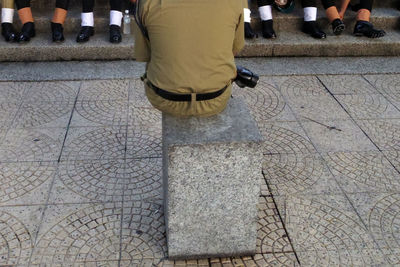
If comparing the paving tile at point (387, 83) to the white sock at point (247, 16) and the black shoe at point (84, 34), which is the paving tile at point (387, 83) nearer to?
the white sock at point (247, 16)

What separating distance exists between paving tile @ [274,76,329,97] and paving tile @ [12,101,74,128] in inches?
102

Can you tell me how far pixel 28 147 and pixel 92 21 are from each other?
8.87 feet

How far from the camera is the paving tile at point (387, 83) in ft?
18.1

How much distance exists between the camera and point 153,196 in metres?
3.66

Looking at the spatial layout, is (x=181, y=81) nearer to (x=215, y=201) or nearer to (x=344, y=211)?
(x=215, y=201)

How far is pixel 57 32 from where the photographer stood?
6082 mm

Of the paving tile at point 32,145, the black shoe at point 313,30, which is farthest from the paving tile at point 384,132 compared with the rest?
the paving tile at point 32,145

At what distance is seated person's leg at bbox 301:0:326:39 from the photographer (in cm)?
654

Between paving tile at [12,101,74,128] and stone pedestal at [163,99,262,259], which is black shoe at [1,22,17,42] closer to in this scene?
paving tile at [12,101,74,128]

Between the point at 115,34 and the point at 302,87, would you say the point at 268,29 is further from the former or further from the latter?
the point at 115,34

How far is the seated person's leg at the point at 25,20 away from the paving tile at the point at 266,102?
2.98 meters

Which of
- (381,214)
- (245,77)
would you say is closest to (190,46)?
(245,77)

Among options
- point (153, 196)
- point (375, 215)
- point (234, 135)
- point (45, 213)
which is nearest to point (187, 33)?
point (234, 135)

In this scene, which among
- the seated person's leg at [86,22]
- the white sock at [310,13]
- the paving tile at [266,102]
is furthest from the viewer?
the white sock at [310,13]
